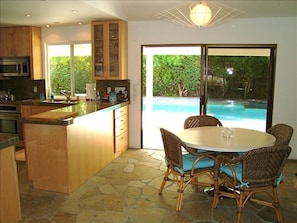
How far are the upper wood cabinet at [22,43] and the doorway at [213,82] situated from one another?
7.17 feet

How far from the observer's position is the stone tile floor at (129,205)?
2994 millimetres

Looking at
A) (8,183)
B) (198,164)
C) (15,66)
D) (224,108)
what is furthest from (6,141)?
(15,66)

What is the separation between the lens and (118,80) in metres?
5.51

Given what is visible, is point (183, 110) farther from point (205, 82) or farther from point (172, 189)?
point (172, 189)

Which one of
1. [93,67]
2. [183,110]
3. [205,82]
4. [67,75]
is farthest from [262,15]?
[67,75]

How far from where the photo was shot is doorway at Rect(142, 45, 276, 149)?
5.07 metres

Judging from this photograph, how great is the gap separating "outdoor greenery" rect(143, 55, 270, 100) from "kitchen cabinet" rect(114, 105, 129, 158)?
2.38ft

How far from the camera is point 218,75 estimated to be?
5.23m

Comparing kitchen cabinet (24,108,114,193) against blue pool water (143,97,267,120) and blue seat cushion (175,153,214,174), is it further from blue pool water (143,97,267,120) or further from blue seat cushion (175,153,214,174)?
blue pool water (143,97,267,120)

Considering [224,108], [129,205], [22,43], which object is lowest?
[129,205]

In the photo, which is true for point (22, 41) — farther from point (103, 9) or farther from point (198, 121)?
point (198, 121)

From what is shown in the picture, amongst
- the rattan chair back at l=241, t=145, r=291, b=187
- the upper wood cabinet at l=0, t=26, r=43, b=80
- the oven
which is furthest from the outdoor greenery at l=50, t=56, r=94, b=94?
the rattan chair back at l=241, t=145, r=291, b=187

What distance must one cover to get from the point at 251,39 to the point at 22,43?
4262 millimetres

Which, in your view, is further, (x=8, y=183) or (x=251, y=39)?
(x=251, y=39)
